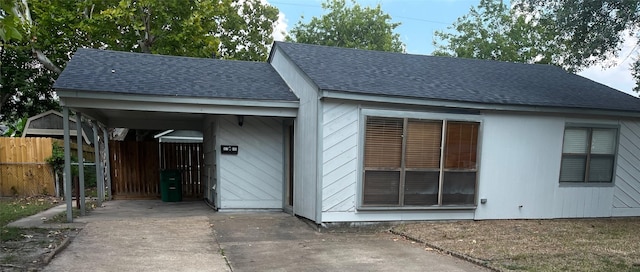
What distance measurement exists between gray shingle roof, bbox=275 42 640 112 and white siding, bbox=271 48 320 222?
12.3 inches

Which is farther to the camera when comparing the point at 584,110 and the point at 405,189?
the point at 584,110

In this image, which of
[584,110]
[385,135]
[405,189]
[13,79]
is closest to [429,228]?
[405,189]

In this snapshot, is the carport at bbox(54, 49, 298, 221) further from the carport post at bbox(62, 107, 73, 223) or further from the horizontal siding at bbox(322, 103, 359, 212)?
the horizontal siding at bbox(322, 103, 359, 212)

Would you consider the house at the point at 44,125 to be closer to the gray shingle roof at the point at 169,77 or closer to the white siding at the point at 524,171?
the gray shingle roof at the point at 169,77

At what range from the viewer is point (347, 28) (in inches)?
1254

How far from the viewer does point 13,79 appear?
15.2 m

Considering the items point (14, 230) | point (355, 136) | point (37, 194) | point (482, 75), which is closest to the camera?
point (14, 230)

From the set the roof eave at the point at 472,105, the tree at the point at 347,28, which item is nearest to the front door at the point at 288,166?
the roof eave at the point at 472,105

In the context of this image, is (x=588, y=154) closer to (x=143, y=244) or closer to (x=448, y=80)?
(x=448, y=80)

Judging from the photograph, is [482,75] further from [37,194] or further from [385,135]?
[37,194]

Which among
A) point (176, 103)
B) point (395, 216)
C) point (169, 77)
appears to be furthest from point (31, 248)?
point (395, 216)

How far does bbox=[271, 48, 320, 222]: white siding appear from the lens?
21.2ft

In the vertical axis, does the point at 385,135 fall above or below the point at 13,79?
below

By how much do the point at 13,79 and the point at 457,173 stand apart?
17017mm
